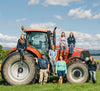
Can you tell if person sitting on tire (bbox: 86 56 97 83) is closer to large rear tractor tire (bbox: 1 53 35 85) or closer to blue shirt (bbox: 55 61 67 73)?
blue shirt (bbox: 55 61 67 73)

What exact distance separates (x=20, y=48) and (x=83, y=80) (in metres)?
3.07

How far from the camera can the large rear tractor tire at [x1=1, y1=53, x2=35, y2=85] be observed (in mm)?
7432

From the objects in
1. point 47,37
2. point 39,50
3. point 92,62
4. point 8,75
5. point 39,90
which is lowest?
point 39,90

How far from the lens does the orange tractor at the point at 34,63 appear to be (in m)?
7.47

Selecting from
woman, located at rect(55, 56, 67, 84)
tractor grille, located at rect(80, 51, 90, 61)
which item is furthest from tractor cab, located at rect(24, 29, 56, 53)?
tractor grille, located at rect(80, 51, 90, 61)

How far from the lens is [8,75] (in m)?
7.46

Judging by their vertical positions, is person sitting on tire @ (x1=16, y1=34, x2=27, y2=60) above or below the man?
above

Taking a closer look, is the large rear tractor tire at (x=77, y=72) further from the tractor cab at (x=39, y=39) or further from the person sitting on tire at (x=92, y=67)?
the tractor cab at (x=39, y=39)

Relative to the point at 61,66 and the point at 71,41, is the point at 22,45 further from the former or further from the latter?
the point at 71,41

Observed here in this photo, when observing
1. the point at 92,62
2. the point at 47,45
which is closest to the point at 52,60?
the point at 47,45

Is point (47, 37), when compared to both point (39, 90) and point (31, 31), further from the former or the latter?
point (39, 90)

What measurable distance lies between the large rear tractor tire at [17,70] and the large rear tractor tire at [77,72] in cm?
164

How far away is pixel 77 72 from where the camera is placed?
313 inches

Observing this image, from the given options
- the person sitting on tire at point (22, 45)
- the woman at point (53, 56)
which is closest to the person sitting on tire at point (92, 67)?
the woman at point (53, 56)
